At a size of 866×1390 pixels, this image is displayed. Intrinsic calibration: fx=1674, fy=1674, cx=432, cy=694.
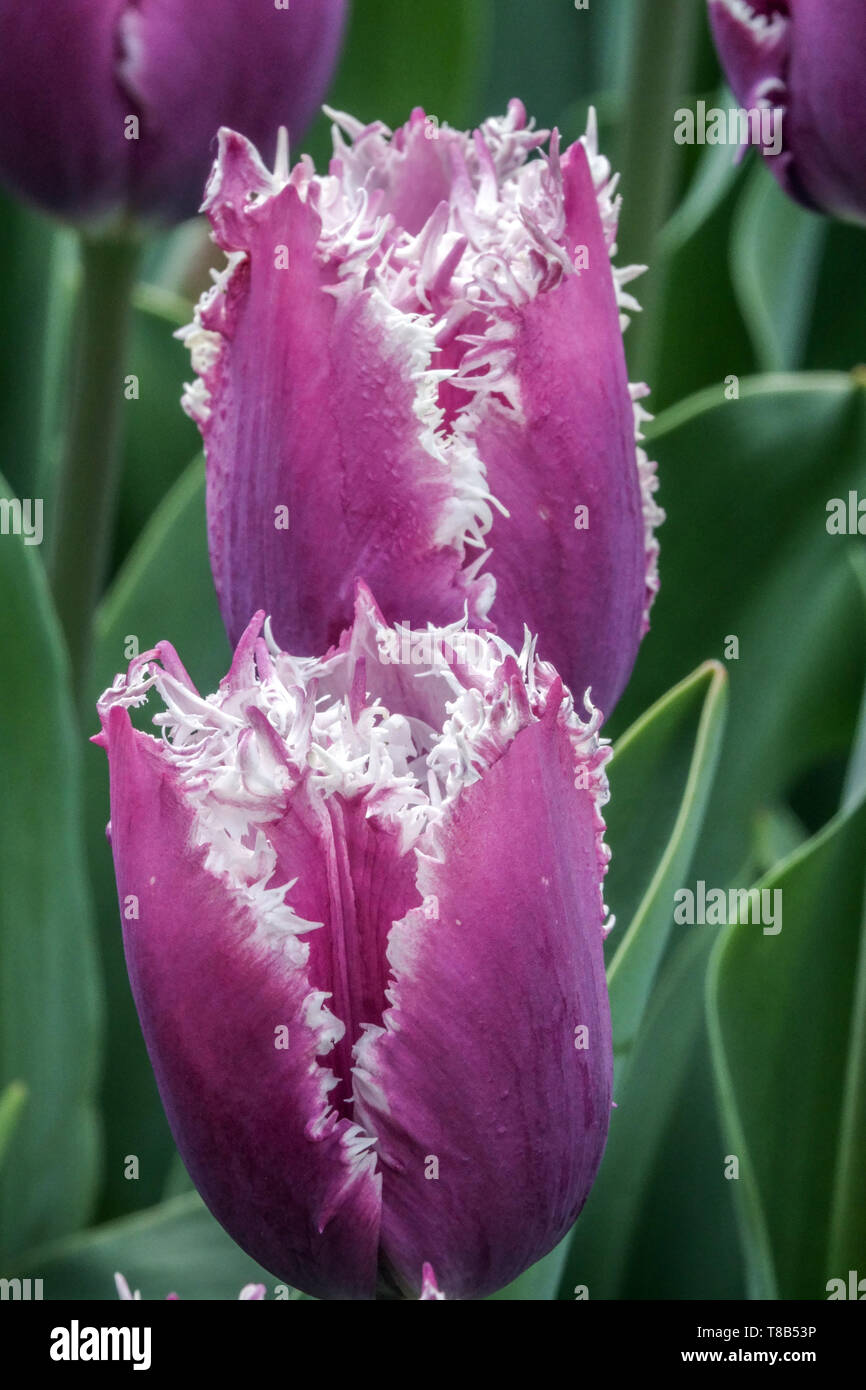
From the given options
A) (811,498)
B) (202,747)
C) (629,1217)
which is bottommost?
(629,1217)

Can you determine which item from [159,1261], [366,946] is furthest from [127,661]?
[366,946]

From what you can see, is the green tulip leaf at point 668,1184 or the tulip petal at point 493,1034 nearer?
the tulip petal at point 493,1034

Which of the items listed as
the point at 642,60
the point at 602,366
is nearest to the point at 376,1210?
the point at 602,366

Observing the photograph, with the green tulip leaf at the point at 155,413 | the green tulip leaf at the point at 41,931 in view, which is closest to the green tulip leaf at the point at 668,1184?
the green tulip leaf at the point at 41,931

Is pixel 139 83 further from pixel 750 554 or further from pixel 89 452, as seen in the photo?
pixel 750 554

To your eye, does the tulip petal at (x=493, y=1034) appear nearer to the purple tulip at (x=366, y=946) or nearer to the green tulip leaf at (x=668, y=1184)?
the purple tulip at (x=366, y=946)
